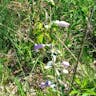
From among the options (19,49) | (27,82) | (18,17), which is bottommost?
(27,82)

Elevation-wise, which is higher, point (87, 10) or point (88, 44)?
point (87, 10)

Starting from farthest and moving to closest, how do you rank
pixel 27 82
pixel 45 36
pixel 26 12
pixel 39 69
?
pixel 26 12
pixel 39 69
pixel 27 82
pixel 45 36

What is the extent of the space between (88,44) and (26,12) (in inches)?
20.9

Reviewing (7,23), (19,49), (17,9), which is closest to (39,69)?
(19,49)

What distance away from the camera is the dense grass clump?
2033 mm

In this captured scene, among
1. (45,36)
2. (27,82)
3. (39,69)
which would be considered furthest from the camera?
(39,69)

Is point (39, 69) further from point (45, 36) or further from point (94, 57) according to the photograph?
point (45, 36)

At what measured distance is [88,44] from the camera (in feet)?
9.57

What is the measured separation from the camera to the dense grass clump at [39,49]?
2033 mm

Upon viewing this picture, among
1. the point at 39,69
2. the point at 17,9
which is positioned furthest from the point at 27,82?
the point at 17,9

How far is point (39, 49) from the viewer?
2.07m

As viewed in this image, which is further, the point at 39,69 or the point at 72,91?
the point at 39,69

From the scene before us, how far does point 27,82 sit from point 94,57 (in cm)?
63

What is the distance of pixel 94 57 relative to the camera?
285 cm
